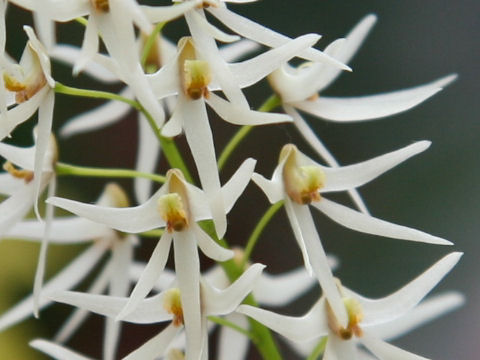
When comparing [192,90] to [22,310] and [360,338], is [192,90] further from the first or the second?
[22,310]

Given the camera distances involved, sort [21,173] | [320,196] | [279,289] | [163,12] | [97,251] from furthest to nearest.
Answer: [279,289] → [97,251] → [21,173] → [320,196] → [163,12]

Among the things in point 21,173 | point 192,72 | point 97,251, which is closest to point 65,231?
point 97,251

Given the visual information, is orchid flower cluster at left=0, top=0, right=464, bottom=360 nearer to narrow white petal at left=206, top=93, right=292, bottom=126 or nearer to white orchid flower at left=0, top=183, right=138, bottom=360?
narrow white petal at left=206, top=93, right=292, bottom=126

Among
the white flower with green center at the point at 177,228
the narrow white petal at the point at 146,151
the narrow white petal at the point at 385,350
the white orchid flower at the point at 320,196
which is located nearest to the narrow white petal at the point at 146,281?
the white flower with green center at the point at 177,228

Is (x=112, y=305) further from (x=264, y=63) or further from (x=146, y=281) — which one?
(x=264, y=63)

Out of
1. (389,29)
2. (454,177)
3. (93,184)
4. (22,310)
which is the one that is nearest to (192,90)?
(22,310)

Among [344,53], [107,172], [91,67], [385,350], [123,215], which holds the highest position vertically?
[91,67]
